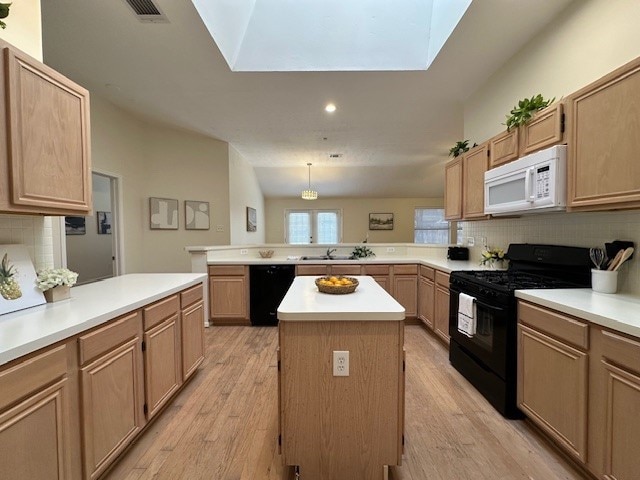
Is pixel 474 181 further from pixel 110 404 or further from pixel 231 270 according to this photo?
pixel 110 404

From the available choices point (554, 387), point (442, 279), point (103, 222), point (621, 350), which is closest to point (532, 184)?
point (621, 350)

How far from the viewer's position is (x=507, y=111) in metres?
2.79

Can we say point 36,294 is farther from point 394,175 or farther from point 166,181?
point 394,175

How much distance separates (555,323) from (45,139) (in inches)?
111

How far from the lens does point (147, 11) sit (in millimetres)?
2035

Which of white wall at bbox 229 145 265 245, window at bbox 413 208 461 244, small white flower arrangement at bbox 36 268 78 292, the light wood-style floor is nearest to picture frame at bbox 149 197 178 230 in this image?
white wall at bbox 229 145 265 245

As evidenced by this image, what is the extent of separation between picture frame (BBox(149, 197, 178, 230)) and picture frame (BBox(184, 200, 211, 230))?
156 mm

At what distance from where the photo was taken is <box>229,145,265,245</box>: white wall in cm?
484

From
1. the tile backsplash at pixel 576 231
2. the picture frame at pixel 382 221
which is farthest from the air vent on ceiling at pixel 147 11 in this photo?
the picture frame at pixel 382 221

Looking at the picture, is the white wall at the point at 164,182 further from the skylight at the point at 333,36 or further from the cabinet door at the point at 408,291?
the cabinet door at the point at 408,291

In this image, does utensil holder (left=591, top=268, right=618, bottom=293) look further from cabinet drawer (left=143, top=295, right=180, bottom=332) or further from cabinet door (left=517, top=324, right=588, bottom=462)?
cabinet drawer (left=143, top=295, right=180, bottom=332)

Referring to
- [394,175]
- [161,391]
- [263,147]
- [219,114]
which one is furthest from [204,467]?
[394,175]

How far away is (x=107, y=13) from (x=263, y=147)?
306cm

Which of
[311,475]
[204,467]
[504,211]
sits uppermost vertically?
[504,211]
